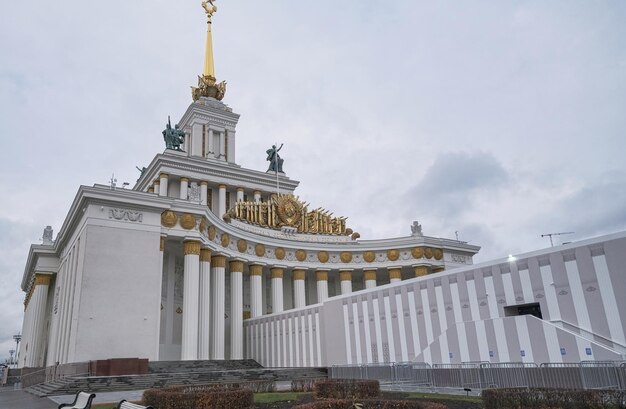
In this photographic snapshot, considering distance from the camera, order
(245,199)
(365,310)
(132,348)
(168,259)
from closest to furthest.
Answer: (365,310) < (132,348) < (168,259) < (245,199)

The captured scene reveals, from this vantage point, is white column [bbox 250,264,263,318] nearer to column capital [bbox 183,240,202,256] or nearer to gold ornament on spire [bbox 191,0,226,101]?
column capital [bbox 183,240,202,256]

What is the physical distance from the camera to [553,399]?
8.19 meters

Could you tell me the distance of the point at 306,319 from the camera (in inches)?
1032

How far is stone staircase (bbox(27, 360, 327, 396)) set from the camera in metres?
18.9

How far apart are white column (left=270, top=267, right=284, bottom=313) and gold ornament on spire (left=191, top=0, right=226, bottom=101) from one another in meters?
19.1

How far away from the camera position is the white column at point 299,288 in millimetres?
35781

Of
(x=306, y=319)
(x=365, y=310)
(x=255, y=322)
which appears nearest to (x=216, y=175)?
(x=255, y=322)

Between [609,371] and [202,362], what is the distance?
20392 mm

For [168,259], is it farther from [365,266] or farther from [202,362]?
[365,266]

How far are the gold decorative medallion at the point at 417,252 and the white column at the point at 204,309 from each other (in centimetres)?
1657

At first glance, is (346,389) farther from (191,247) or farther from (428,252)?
(428,252)

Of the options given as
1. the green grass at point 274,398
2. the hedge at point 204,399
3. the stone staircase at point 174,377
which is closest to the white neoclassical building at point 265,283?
the stone staircase at point 174,377

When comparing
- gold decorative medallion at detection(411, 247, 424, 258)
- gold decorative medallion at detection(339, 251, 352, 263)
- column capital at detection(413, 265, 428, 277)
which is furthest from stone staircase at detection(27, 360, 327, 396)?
gold decorative medallion at detection(411, 247, 424, 258)

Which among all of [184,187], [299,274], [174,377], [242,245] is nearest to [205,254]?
[242,245]
